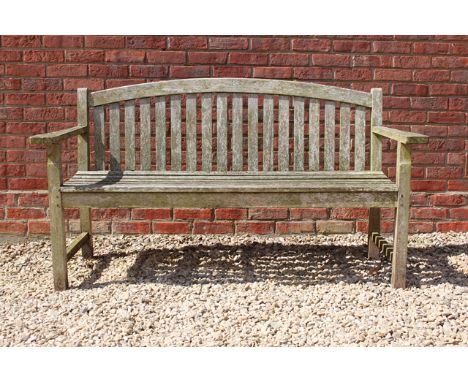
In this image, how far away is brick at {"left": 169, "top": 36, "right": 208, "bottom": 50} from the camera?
3902 mm

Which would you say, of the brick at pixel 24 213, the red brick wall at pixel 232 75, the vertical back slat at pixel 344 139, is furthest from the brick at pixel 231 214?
the brick at pixel 24 213

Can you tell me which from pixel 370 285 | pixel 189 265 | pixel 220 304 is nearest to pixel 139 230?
pixel 189 265

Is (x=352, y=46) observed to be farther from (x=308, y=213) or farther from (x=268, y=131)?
(x=308, y=213)

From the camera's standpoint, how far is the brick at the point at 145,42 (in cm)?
391

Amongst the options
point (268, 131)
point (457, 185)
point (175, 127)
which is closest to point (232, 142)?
point (268, 131)

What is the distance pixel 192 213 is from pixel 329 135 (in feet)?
3.71

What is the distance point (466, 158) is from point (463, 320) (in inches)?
65.1

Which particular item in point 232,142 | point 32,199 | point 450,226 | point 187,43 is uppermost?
point 187,43

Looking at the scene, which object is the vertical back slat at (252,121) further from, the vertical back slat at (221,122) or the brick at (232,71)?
the brick at (232,71)

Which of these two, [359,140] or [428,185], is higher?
[359,140]

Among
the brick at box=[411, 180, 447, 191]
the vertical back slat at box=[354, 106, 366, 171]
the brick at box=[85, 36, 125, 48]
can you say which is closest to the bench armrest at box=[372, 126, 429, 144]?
the vertical back slat at box=[354, 106, 366, 171]

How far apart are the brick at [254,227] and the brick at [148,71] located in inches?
44.7

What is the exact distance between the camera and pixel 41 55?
3.89 meters

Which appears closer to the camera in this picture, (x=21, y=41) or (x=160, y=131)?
(x=160, y=131)
